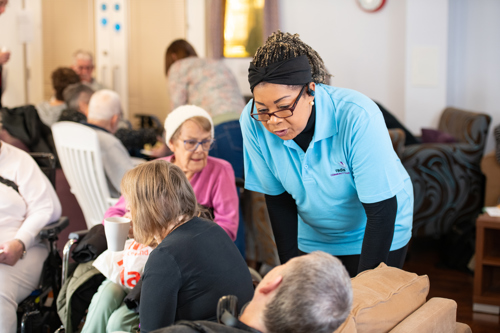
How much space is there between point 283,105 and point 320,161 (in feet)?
0.81

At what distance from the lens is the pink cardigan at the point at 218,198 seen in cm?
232

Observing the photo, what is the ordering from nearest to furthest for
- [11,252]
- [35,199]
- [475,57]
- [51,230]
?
[11,252] < [51,230] < [35,199] < [475,57]

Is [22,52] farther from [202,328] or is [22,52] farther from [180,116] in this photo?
[202,328]

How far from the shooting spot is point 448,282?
11.8 feet

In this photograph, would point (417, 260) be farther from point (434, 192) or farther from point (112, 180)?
point (112, 180)

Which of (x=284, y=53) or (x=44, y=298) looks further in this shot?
(x=44, y=298)

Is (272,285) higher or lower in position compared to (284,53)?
lower

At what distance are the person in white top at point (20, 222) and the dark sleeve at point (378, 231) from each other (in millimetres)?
1474

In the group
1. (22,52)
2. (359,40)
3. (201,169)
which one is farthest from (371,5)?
(201,169)

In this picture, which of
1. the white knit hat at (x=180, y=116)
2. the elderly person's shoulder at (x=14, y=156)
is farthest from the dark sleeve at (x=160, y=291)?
the elderly person's shoulder at (x=14, y=156)

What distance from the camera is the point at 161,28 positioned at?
6.52 meters

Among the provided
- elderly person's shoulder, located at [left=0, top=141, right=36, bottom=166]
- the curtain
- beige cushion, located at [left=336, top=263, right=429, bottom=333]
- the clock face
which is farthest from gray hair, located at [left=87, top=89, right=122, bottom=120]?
the clock face

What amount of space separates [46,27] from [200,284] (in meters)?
5.66

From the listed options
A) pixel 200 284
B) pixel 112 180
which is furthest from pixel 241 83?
pixel 200 284
